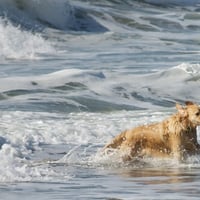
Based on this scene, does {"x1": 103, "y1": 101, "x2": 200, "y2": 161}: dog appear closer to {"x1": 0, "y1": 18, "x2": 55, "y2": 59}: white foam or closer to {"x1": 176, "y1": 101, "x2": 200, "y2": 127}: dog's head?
{"x1": 176, "y1": 101, "x2": 200, "y2": 127}: dog's head

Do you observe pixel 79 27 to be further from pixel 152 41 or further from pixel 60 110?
pixel 60 110

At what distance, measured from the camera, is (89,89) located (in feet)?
61.3

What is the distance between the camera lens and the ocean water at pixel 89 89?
8.52m

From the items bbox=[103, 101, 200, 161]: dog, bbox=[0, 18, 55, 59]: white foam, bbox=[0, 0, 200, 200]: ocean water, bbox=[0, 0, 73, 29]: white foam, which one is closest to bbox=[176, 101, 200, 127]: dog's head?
bbox=[103, 101, 200, 161]: dog

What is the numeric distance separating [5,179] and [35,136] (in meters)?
4.50

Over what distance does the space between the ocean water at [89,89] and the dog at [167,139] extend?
6.1 inches

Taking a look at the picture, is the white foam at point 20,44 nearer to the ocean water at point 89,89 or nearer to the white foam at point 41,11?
the ocean water at point 89,89

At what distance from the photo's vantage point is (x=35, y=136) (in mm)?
12742

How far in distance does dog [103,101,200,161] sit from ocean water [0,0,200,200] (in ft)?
0.51

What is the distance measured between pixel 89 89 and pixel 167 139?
326 inches

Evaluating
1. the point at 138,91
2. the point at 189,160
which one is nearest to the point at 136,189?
the point at 189,160

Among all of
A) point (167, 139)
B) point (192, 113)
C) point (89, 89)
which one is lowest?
point (167, 139)

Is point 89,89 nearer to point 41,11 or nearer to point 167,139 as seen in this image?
point 167,139

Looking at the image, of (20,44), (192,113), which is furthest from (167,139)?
(20,44)
